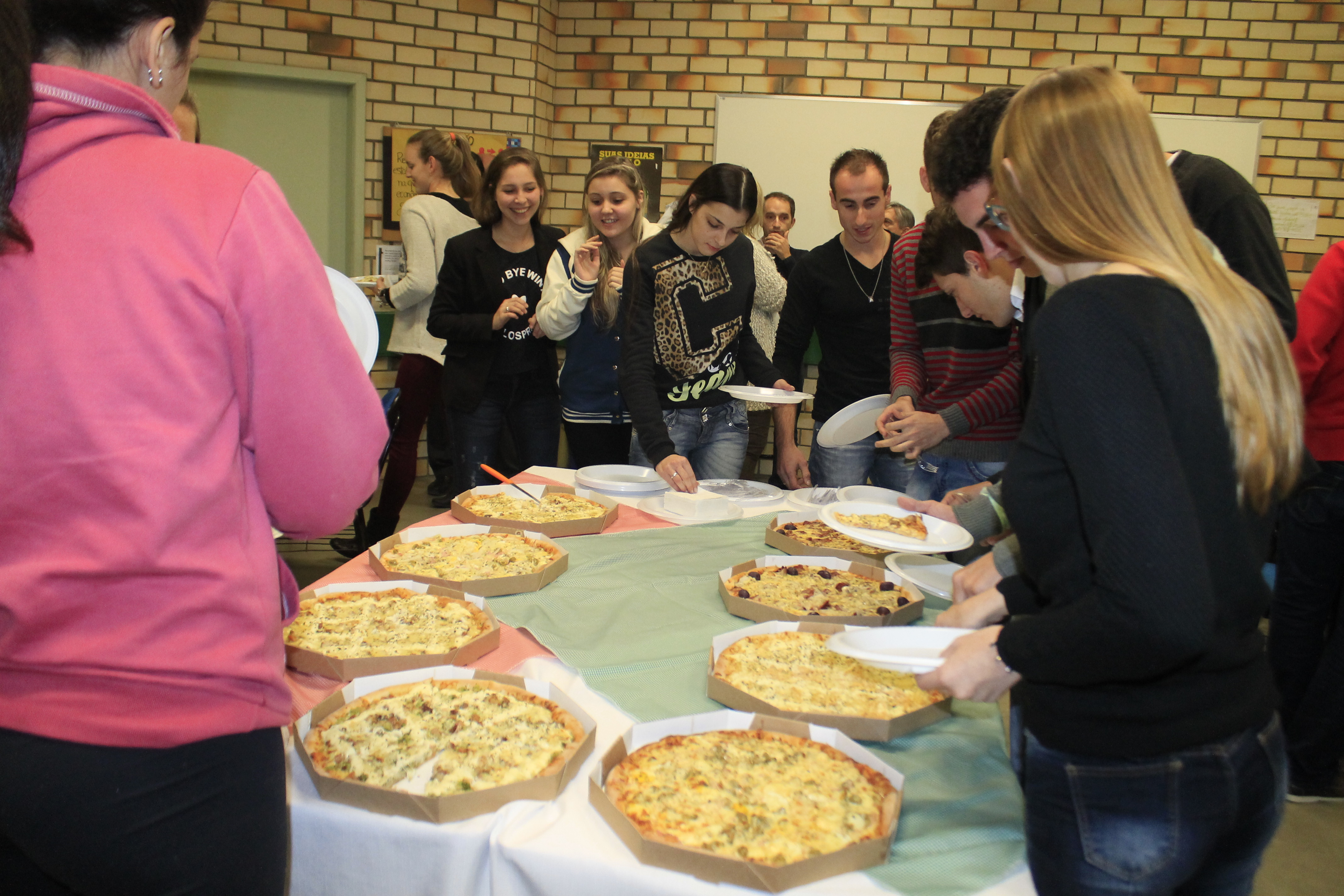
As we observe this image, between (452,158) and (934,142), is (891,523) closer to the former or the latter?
(934,142)

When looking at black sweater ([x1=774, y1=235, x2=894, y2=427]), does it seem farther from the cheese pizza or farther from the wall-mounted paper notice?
the wall-mounted paper notice

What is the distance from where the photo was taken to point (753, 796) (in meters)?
1.06

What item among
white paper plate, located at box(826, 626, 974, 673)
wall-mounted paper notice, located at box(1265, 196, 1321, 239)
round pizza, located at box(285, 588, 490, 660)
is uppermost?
wall-mounted paper notice, located at box(1265, 196, 1321, 239)

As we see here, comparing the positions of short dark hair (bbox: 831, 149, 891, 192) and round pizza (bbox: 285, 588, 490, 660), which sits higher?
short dark hair (bbox: 831, 149, 891, 192)

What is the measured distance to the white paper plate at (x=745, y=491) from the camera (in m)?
2.46

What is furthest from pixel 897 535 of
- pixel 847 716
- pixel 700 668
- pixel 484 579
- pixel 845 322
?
pixel 845 322

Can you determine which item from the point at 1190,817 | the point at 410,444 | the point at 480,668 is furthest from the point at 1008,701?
the point at 410,444

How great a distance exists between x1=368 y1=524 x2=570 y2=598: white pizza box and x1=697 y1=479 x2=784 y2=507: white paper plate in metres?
0.62

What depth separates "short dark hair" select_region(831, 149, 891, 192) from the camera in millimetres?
3076

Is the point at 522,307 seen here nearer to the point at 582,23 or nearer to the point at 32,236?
the point at 32,236

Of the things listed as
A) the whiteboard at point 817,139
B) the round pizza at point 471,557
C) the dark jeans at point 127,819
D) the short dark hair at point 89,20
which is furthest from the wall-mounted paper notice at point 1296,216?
the dark jeans at point 127,819

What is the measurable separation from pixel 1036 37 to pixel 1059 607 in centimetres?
503

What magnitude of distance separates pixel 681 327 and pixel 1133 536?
2.05m

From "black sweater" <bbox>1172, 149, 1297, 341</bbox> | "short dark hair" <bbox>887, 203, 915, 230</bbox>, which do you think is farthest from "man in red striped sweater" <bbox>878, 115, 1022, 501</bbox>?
"short dark hair" <bbox>887, 203, 915, 230</bbox>
